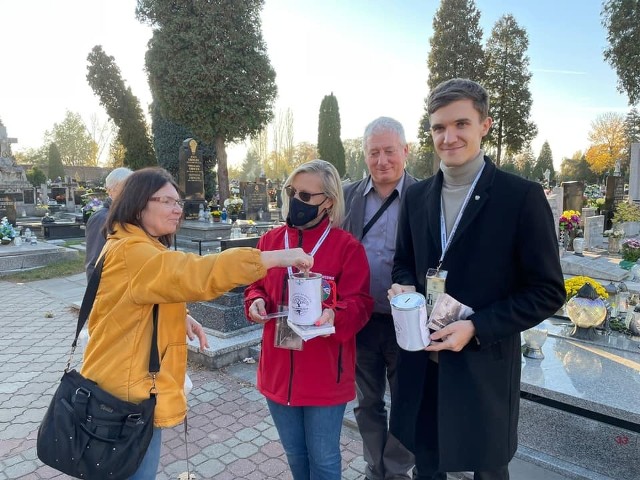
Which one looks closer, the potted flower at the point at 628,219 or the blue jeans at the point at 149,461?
the blue jeans at the point at 149,461

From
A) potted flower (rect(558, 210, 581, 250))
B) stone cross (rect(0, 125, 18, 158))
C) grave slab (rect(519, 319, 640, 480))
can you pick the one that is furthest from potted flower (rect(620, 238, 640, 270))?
stone cross (rect(0, 125, 18, 158))

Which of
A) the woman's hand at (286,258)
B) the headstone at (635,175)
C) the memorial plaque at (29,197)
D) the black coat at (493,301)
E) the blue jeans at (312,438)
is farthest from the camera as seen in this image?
the memorial plaque at (29,197)

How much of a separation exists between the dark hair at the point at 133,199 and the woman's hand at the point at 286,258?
614mm

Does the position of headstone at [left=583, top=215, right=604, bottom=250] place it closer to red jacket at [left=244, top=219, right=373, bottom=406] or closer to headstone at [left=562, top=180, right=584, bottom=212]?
headstone at [left=562, top=180, right=584, bottom=212]

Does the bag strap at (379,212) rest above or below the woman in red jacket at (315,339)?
above

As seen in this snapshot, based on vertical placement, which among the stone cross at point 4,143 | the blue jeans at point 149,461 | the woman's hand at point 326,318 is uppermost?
the stone cross at point 4,143

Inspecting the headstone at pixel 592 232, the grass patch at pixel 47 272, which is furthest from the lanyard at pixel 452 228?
the headstone at pixel 592 232

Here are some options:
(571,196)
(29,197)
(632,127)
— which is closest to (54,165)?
(29,197)

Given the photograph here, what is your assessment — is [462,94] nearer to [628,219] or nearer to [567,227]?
[567,227]

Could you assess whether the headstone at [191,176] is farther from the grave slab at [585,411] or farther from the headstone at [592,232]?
the grave slab at [585,411]

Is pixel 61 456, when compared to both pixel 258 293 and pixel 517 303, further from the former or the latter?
pixel 517 303

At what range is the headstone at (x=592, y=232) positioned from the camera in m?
11.8

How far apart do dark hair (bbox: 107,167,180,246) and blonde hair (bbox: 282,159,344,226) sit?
2.22 ft

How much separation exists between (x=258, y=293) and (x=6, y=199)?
18.4 metres
